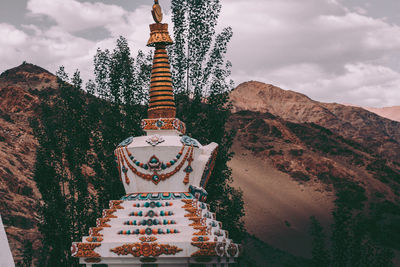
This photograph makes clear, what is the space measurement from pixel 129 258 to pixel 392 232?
35.8m

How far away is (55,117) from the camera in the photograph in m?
17.7

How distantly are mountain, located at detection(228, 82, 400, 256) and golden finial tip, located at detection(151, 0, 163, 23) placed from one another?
97.9 feet

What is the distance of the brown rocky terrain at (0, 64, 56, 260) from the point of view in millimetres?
25922

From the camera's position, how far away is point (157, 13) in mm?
11617

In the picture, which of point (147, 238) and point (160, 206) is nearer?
point (147, 238)

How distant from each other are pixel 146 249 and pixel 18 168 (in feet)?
83.8

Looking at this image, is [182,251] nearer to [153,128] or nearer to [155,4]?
[153,128]

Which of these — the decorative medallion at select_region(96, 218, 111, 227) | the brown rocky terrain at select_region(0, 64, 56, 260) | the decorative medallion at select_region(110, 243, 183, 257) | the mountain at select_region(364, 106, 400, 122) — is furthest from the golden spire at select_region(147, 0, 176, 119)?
the mountain at select_region(364, 106, 400, 122)

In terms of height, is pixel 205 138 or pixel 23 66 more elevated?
pixel 23 66

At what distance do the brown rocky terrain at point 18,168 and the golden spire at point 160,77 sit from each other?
759cm

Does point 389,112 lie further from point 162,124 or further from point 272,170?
point 162,124

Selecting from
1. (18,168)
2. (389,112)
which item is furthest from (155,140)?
(389,112)

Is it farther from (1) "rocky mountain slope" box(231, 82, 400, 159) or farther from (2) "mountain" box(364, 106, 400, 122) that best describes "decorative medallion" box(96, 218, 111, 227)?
(2) "mountain" box(364, 106, 400, 122)

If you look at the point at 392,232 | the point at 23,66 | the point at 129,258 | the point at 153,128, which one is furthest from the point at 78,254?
the point at 23,66
